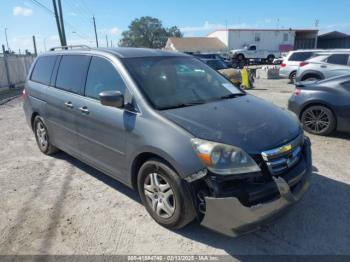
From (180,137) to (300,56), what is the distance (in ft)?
49.9

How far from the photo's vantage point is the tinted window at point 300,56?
15.5 metres

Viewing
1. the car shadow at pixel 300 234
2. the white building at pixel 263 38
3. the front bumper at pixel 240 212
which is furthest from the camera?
the white building at pixel 263 38

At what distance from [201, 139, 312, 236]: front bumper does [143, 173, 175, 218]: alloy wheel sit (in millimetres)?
433

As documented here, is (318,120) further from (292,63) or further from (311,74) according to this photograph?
(292,63)

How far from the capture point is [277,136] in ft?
9.68

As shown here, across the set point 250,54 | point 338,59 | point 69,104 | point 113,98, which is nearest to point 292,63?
point 338,59

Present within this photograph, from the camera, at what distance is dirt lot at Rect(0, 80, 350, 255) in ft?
9.70

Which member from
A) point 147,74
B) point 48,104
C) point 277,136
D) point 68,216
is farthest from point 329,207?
point 48,104

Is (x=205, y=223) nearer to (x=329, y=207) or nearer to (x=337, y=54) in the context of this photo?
(x=329, y=207)

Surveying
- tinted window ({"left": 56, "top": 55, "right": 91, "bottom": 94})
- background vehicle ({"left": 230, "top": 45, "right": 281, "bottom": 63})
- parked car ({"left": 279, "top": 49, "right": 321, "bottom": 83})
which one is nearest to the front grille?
tinted window ({"left": 56, "top": 55, "right": 91, "bottom": 94})

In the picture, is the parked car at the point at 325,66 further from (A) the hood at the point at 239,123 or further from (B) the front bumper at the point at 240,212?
(B) the front bumper at the point at 240,212

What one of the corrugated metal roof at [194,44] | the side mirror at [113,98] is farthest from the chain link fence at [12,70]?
the corrugated metal roof at [194,44]

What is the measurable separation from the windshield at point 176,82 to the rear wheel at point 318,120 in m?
2.88

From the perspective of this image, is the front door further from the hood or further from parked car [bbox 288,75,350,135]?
parked car [bbox 288,75,350,135]
